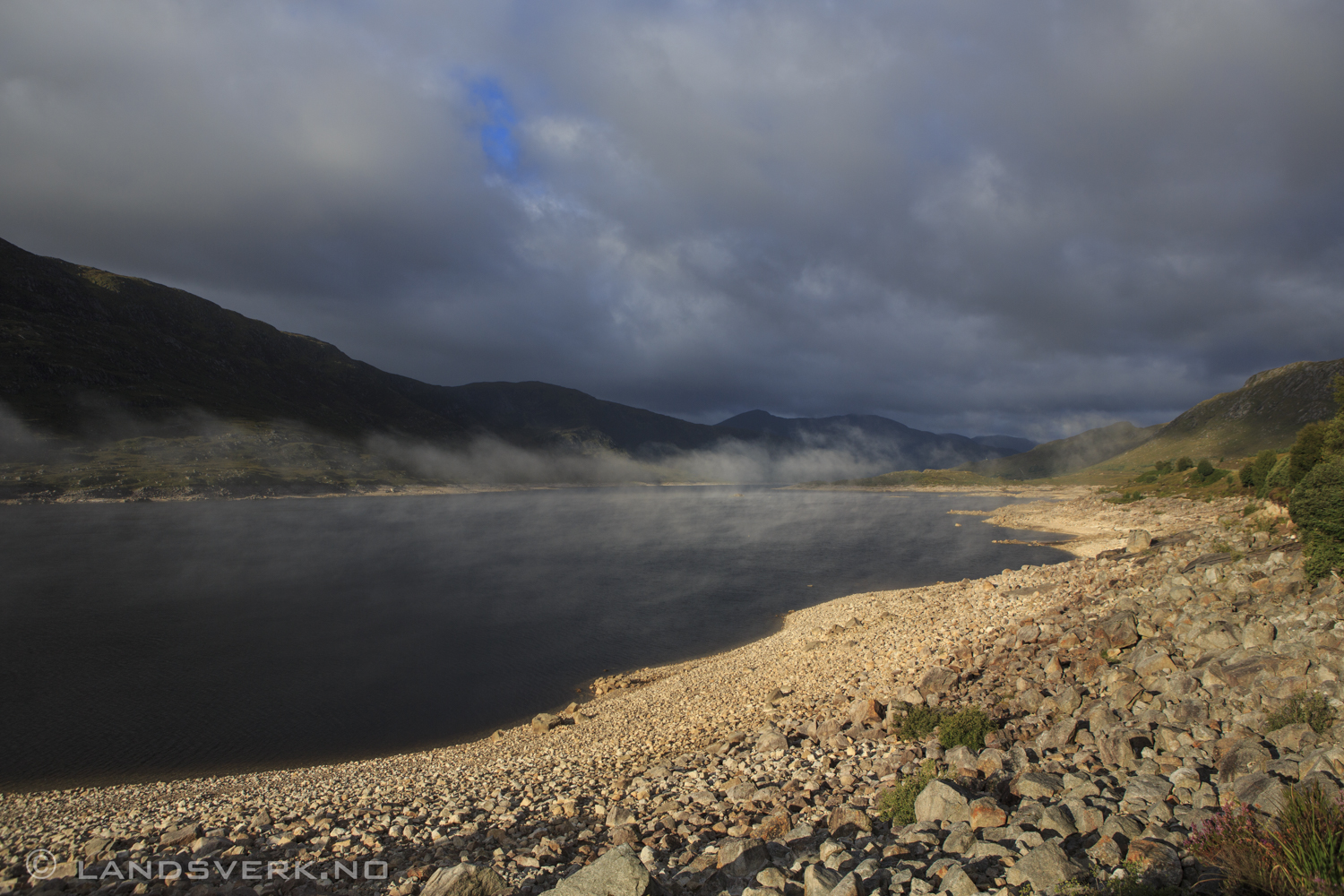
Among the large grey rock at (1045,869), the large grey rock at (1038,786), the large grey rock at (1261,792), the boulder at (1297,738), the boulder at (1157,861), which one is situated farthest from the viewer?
the large grey rock at (1038,786)

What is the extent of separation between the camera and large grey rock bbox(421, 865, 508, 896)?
7793 mm

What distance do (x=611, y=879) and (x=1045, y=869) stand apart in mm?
4943

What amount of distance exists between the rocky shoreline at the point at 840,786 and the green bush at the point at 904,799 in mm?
266

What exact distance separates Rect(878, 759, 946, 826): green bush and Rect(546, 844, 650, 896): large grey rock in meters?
4.26

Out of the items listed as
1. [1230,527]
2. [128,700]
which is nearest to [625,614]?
[128,700]

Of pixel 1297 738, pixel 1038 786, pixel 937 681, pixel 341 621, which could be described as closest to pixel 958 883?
pixel 1038 786

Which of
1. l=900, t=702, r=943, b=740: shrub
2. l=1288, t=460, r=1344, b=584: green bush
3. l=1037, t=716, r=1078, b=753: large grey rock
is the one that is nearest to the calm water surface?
l=900, t=702, r=943, b=740: shrub

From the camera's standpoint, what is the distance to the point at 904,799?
9.09 metres

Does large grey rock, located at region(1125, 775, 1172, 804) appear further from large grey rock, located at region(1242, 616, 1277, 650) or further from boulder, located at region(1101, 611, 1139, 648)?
boulder, located at region(1101, 611, 1139, 648)

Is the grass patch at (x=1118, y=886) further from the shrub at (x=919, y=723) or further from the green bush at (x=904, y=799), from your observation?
the shrub at (x=919, y=723)

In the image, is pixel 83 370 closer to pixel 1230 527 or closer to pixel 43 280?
pixel 43 280

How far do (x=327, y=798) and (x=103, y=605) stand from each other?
41827 millimetres

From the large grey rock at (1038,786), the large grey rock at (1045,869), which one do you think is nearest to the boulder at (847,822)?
the large grey rock at (1038,786)

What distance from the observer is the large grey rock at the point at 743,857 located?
321 inches
